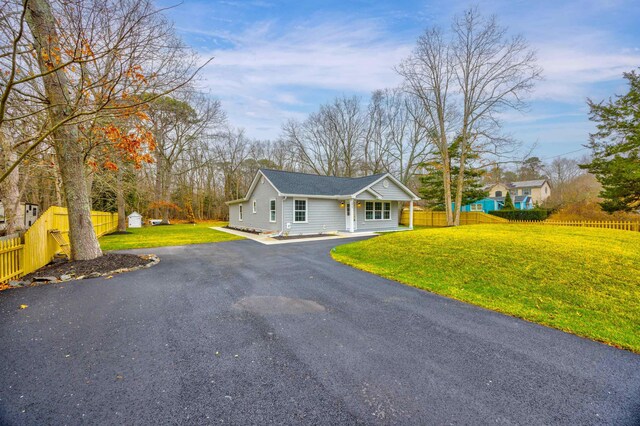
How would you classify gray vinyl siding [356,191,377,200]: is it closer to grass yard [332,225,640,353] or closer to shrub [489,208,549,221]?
grass yard [332,225,640,353]

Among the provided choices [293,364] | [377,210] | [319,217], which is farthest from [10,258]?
[377,210]

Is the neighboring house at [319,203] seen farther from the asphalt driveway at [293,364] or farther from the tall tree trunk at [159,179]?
the tall tree trunk at [159,179]

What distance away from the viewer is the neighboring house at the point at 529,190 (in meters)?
46.2

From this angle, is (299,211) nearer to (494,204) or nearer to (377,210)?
(377,210)

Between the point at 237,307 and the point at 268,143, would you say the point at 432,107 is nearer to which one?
the point at 237,307

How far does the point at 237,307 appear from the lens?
14.6 ft

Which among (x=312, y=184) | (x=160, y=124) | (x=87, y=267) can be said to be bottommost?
(x=87, y=267)

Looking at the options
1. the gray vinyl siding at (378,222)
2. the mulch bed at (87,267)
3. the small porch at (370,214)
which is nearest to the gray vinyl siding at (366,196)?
the small porch at (370,214)

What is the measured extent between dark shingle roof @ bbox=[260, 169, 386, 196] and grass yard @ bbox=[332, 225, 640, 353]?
29.1 feet

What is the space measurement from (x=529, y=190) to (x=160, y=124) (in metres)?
57.8

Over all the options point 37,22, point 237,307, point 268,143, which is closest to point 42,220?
point 37,22

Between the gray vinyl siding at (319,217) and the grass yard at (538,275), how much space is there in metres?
7.78

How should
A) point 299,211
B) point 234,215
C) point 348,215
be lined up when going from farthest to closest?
point 234,215 → point 348,215 → point 299,211

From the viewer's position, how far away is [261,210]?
1836 cm
